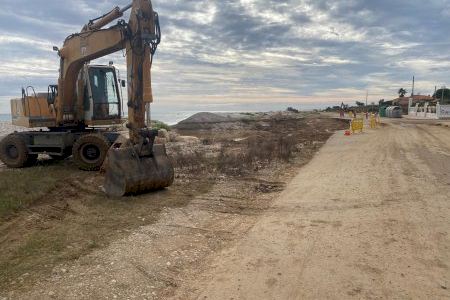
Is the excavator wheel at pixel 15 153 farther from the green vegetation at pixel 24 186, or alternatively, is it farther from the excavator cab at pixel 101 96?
the excavator cab at pixel 101 96

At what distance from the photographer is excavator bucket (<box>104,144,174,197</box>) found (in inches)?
383

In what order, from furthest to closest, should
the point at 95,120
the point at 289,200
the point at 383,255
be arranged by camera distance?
the point at 95,120
the point at 289,200
the point at 383,255

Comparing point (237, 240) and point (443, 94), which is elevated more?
point (443, 94)

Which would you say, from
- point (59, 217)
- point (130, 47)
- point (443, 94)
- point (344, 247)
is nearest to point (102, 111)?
point (130, 47)

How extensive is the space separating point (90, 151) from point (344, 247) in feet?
30.9

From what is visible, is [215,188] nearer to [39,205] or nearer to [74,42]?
[39,205]

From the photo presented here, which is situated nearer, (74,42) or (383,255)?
(383,255)

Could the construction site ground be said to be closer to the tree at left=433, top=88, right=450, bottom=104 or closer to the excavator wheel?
the excavator wheel

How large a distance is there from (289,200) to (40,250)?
5.18 meters

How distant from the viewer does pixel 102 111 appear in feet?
47.6

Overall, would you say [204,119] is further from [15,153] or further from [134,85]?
[134,85]

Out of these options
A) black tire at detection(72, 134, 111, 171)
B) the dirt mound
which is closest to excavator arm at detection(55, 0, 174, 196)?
black tire at detection(72, 134, 111, 171)

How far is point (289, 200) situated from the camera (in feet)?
31.7

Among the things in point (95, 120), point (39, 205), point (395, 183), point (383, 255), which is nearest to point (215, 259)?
point (383, 255)
